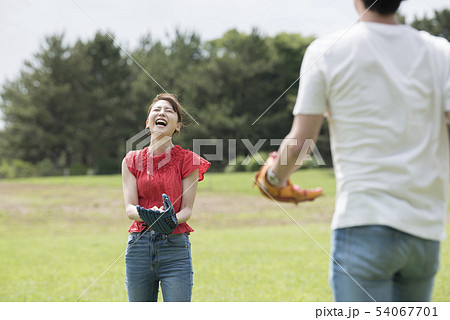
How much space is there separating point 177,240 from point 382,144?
3.70 ft

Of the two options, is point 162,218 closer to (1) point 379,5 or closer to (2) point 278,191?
(2) point 278,191

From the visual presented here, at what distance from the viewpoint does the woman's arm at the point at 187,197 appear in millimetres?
2066

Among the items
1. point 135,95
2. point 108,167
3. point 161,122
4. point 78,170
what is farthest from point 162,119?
→ point 78,170

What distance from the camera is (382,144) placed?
3.86 feet

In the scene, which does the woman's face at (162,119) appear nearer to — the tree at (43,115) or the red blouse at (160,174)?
the red blouse at (160,174)

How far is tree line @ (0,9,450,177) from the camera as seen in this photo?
20703 mm

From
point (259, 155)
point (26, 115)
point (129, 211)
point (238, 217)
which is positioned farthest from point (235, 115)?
point (129, 211)

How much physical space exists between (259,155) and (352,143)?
15371 mm

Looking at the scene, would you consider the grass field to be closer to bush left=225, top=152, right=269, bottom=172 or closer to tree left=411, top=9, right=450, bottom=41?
bush left=225, top=152, right=269, bottom=172

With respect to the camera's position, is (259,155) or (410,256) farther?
(259,155)

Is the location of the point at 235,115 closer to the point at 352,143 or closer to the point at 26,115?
the point at 26,115

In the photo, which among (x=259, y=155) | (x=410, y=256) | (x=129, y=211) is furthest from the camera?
(x=259, y=155)

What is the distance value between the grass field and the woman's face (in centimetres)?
81

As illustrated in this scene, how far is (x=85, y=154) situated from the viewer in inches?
1170
